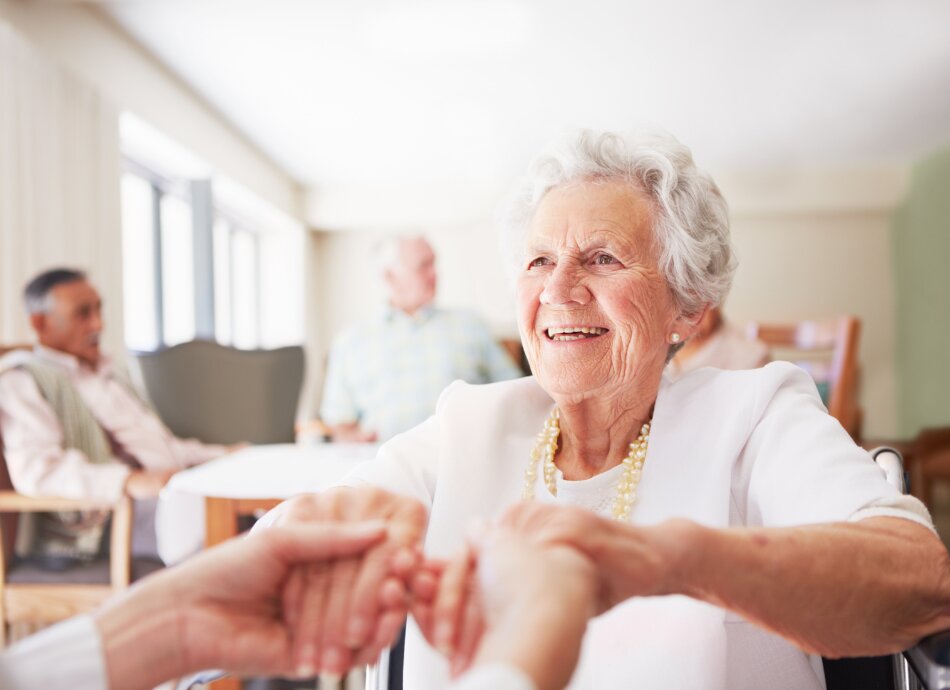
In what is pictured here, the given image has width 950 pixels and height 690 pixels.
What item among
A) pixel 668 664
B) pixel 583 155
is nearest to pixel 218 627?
pixel 668 664

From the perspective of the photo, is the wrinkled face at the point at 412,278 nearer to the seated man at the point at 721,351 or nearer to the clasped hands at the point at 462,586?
the seated man at the point at 721,351

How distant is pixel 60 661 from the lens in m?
0.60

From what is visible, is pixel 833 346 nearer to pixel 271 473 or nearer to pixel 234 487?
pixel 271 473

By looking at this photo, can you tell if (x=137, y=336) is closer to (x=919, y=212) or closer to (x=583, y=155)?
(x=583, y=155)

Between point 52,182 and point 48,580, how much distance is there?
90.9 inches

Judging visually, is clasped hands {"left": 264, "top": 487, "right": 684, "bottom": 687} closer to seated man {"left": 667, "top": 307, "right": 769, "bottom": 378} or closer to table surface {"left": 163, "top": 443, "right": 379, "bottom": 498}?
table surface {"left": 163, "top": 443, "right": 379, "bottom": 498}

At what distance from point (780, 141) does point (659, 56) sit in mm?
2272

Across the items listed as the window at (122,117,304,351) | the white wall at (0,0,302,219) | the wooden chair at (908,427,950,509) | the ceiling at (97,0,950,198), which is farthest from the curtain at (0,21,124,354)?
the wooden chair at (908,427,950,509)

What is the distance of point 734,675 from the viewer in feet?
2.99

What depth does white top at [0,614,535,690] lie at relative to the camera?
1.96 ft

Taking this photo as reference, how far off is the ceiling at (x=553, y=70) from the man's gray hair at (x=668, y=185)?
2131mm

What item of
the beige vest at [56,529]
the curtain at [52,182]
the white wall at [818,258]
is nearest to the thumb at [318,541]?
the beige vest at [56,529]

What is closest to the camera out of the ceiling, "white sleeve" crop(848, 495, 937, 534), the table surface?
"white sleeve" crop(848, 495, 937, 534)

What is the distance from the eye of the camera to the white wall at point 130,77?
352 centimetres
